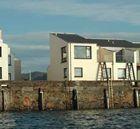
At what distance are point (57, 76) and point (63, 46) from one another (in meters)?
5.97

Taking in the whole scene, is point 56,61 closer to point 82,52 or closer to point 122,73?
point 82,52

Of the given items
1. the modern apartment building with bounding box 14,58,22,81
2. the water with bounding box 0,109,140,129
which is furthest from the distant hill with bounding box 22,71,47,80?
the water with bounding box 0,109,140,129

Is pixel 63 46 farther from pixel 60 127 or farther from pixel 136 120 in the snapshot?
pixel 60 127

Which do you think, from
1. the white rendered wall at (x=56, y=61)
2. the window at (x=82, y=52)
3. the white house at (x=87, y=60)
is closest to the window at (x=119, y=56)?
the white house at (x=87, y=60)

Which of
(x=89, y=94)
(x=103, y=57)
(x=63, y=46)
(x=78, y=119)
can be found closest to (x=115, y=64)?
(x=103, y=57)

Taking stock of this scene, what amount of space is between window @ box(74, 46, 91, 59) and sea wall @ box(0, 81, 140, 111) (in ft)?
39.0

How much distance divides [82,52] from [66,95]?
53.0ft

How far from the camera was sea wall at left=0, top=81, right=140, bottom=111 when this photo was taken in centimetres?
9569

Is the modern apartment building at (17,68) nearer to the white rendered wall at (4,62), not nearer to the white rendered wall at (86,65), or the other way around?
the white rendered wall at (4,62)

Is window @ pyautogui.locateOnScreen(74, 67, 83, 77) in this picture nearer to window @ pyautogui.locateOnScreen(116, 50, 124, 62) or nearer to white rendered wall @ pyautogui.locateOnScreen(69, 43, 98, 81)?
white rendered wall @ pyautogui.locateOnScreen(69, 43, 98, 81)

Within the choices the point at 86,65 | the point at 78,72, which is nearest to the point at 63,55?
the point at 78,72

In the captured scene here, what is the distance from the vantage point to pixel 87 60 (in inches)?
4469

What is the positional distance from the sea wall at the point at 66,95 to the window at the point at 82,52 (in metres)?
11.9

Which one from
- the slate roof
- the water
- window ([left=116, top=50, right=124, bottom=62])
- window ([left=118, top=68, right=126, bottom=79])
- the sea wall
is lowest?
the water
